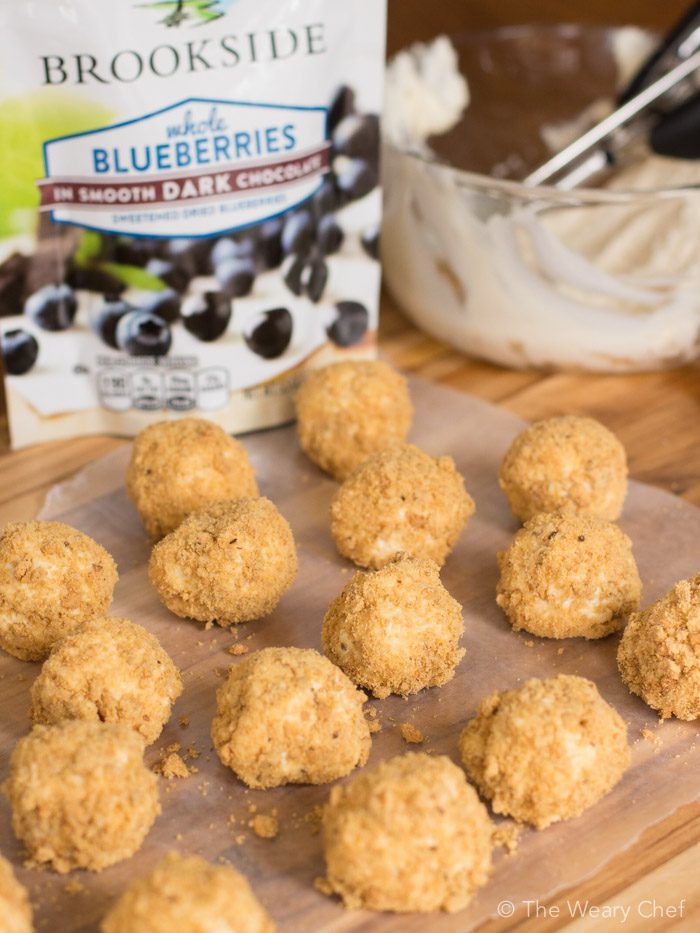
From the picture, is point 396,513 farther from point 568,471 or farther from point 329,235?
point 329,235

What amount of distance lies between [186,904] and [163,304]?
3.77 ft

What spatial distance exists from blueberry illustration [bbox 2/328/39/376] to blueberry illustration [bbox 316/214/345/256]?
53cm

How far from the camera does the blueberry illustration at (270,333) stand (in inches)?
87.7

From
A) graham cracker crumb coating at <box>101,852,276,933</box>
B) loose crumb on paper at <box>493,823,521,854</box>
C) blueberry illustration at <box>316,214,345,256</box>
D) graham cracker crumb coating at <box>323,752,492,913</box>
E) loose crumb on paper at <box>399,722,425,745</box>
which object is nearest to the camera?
graham cracker crumb coating at <box>101,852,276,933</box>

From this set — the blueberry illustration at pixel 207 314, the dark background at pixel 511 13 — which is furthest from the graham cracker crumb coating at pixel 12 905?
the dark background at pixel 511 13

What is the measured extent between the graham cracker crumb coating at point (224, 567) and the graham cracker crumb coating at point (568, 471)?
414 mm

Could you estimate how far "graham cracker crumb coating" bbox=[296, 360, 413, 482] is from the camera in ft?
7.00

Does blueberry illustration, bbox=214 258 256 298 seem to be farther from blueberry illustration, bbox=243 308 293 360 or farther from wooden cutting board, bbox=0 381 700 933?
→ wooden cutting board, bbox=0 381 700 933

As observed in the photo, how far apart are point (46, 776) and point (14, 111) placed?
1.07 meters

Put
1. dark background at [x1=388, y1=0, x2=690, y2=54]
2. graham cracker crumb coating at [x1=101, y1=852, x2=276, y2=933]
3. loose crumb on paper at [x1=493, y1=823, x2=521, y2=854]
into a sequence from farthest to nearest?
dark background at [x1=388, y1=0, x2=690, y2=54], loose crumb on paper at [x1=493, y1=823, x2=521, y2=854], graham cracker crumb coating at [x1=101, y1=852, x2=276, y2=933]

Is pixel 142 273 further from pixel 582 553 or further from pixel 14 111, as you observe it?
pixel 582 553

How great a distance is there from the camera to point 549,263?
7.41 feet

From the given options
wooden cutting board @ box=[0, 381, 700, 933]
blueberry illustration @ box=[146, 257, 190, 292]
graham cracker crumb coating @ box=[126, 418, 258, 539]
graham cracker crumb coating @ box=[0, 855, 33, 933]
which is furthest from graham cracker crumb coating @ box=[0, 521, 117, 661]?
blueberry illustration @ box=[146, 257, 190, 292]

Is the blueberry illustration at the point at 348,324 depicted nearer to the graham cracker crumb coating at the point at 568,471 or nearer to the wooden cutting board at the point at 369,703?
the wooden cutting board at the point at 369,703
